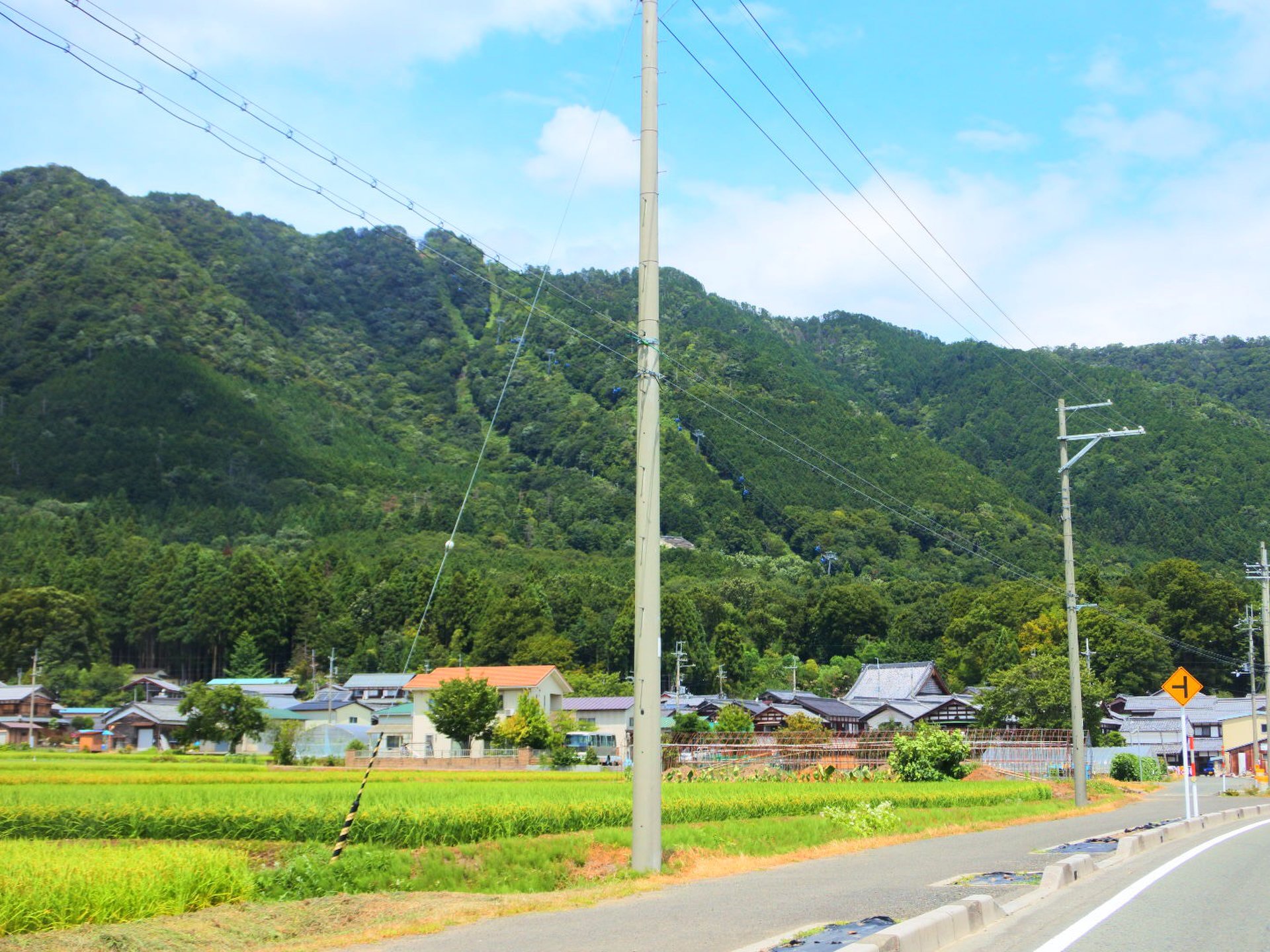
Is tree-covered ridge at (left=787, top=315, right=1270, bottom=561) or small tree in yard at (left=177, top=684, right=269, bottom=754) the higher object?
tree-covered ridge at (left=787, top=315, right=1270, bottom=561)

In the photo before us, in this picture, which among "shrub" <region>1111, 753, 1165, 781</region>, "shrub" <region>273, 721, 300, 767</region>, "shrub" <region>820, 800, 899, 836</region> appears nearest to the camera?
"shrub" <region>820, 800, 899, 836</region>

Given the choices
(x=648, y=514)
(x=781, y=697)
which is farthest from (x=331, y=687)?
(x=648, y=514)

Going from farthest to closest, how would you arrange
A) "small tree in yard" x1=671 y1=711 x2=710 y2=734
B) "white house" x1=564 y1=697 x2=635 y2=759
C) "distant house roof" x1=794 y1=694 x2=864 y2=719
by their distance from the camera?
"white house" x1=564 y1=697 x2=635 y2=759
"distant house roof" x1=794 y1=694 x2=864 y2=719
"small tree in yard" x1=671 y1=711 x2=710 y2=734

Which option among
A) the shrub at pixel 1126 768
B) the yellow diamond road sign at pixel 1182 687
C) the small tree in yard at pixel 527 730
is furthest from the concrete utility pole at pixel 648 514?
the small tree in yard at pixel 527 730

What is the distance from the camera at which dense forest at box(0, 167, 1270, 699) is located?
317 ft

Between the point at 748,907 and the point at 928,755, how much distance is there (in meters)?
24.2

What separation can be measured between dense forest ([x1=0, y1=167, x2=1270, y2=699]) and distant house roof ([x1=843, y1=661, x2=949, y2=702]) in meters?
6.23

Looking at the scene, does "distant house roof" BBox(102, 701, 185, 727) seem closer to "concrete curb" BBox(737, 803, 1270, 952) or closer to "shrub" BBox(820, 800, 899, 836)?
"shrub" BBox(820, 800, 899, 836)

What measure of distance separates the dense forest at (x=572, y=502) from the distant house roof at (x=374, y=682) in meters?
8.55

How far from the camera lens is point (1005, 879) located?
44.2 ft

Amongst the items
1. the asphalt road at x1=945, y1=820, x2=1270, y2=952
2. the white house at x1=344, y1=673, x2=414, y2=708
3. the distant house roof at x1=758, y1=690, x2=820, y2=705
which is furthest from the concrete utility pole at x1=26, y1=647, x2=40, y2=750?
the asphalt road at x1=945, y1=820, x2=1270, y2=952

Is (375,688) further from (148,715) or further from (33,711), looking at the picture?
(33,711)

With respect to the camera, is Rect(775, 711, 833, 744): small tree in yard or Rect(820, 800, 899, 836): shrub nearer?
Rect(820, 800, 899, 836): shrub

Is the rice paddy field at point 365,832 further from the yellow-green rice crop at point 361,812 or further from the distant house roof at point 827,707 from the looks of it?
the distant house roof at point 827,707
